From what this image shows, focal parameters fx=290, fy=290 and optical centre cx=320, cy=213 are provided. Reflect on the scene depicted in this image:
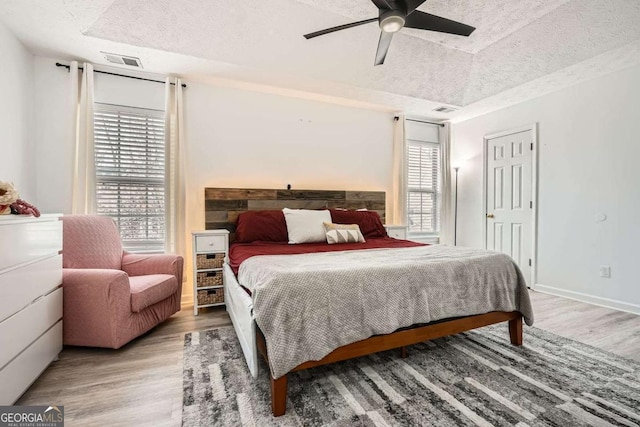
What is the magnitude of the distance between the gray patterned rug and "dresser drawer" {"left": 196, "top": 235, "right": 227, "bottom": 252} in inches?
39.1

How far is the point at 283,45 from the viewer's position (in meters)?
2.87

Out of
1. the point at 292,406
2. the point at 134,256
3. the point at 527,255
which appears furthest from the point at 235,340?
the point at 527,255

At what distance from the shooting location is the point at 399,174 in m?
4.56

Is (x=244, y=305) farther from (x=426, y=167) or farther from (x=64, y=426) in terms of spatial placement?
(x=426, y=167)

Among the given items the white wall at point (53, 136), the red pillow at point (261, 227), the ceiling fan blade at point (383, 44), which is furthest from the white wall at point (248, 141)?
the ceiling fan blade at point (383, 44)

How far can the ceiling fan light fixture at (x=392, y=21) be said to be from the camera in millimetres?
1893

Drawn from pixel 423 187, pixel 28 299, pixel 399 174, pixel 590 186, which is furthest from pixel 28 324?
pixel 590 186

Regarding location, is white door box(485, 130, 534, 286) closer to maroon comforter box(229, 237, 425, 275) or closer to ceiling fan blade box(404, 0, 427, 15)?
maroon comforter box(229, 237, 425, 275)

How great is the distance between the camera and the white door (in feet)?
12.8

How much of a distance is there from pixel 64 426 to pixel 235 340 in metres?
1.09

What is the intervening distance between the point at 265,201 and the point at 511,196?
A: 3440 mm

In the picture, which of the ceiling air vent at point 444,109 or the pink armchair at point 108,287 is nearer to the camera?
the pink armchair at point 108,287

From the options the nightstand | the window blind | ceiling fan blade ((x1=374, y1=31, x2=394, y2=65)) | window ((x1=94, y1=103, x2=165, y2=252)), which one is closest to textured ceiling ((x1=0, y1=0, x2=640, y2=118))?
ceiling fan blade ((x1=374, y1=31, x2=394, y2=65))

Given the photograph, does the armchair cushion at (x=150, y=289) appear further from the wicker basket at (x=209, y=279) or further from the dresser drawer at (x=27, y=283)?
the dresser drawer at (x=27, y=283)
